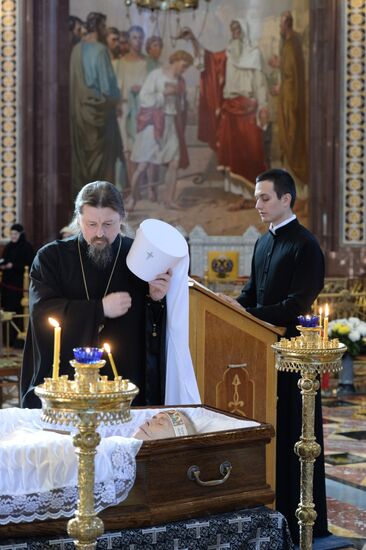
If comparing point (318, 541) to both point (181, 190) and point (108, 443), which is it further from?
point (181, 190)

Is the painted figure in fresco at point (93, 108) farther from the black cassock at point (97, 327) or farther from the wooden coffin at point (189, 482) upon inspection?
the wooden coffin at point (189, 482)

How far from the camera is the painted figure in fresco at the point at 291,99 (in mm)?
16734

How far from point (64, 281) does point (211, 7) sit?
13.7 meters

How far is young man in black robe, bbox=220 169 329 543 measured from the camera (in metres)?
4.93

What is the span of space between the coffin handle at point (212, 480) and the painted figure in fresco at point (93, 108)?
44.2 feet

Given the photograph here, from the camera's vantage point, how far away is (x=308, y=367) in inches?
137

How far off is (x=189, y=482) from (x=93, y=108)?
1407 centimetres

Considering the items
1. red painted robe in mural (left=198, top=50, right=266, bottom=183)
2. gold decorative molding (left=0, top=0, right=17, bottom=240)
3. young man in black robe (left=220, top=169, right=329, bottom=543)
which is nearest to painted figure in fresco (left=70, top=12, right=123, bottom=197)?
gold decorative molding (left=0, top=0, right=17, bottom=240)

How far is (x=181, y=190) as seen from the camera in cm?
1719

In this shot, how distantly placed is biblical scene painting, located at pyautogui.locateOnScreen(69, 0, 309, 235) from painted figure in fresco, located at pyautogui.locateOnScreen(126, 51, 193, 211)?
0.02 metres

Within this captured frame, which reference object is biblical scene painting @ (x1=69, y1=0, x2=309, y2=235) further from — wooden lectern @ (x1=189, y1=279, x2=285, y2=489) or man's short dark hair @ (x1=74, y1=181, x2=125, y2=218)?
man's short dark hair @ (x1=74, y1=181, x2=125, y2=218)

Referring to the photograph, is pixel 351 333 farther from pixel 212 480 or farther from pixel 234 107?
pixel 234 107

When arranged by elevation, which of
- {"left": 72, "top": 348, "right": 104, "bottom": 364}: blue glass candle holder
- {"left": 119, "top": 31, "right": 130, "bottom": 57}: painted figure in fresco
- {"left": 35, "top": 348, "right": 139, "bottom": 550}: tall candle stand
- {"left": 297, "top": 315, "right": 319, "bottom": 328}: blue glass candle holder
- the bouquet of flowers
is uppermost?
{"left": 119, "top": 31, "right": 130, "bottom": 57}: painted figure in fresco

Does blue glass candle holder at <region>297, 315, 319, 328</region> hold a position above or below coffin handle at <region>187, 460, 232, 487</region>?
above
